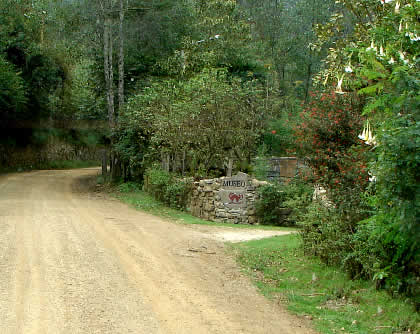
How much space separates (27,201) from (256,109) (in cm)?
1045

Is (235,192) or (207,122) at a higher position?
(207,122)

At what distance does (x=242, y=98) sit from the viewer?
21109 mm

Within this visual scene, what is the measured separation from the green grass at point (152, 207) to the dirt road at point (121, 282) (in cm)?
198

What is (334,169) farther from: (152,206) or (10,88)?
(10,88)

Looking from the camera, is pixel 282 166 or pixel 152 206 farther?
pixel 282 166

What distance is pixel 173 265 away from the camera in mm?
10453

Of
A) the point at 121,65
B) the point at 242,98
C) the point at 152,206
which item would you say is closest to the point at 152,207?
the point at 152,206

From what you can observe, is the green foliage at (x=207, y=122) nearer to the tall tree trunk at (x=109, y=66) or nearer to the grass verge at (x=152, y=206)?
the grass verge at (x=152, y=206)

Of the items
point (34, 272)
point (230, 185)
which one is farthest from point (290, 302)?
point (230, 185)

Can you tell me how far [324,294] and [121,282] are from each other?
3.68 m

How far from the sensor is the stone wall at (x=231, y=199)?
18.4m

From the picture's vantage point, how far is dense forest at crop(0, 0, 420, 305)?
7180 mm

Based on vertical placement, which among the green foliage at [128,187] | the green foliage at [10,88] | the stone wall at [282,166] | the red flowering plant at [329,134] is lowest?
A: the green foliage at [128,187]

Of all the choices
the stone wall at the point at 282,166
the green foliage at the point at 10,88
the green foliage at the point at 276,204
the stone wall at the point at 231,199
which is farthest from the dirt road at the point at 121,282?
the green foliage at the point at 10,88
